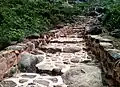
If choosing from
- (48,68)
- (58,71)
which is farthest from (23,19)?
(58,71)

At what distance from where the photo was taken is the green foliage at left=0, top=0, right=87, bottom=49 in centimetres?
571

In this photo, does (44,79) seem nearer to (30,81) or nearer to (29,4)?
(30,81)

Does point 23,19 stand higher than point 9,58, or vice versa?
point 23,19

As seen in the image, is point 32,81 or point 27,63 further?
point 27,63

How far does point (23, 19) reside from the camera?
7383 mm

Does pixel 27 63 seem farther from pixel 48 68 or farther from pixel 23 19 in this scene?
pixel 23 19

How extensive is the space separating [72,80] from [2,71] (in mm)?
1350

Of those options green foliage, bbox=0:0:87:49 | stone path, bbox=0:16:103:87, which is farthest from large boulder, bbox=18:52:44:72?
green foliage, bbox=0:0:87:49

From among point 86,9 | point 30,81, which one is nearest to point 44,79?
point 30,81

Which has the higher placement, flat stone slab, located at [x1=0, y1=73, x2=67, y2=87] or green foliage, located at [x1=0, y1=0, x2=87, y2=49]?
green foliage, located at [x1=0, y1=0, x2=87, y2=49]

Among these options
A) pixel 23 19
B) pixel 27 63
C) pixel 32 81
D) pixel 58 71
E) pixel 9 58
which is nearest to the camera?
pixel 32 81

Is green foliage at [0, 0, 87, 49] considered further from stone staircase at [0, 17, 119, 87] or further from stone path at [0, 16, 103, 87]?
→ stone path at [0, 16, 103, 87]

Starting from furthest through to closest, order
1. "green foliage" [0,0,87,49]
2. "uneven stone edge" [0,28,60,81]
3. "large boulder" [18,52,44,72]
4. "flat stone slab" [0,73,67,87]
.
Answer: "green foliage" [0,0,87,49], "large boulder" [18,52,44,72], "uneven stone edge" [0,28,60,81], "flat stone slab" [0,73,67,87]

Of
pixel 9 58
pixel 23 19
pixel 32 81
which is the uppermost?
pixel 23 19
